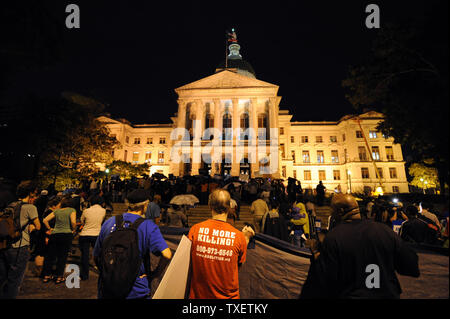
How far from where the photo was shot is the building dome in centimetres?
4647

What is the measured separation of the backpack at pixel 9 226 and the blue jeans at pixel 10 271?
178 mm

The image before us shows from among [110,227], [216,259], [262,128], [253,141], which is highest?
[262,128]

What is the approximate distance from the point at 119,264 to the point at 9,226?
2.73m

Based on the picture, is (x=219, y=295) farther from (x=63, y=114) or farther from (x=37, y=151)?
(x=63, y=114)

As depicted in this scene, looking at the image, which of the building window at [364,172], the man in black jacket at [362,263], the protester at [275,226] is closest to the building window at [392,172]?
the building window at [364,172]

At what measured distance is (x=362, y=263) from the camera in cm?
170

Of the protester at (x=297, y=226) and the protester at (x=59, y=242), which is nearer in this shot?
the protester at (x=59, y=242)

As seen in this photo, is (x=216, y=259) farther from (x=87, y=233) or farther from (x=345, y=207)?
(x=87, y=233)

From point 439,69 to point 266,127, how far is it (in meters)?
34.7

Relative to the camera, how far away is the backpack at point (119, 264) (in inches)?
73.1

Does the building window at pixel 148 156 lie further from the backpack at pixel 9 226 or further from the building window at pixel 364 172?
the backpack at pixel 9 226

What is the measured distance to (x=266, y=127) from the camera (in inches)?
1432

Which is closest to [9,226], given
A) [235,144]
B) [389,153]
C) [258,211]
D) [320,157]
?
[258,211]
